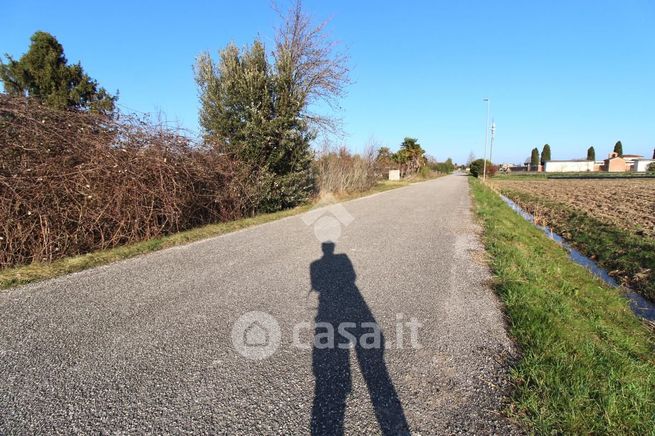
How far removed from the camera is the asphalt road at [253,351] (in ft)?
6.91

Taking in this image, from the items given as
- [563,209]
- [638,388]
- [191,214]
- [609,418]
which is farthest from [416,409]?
[563,209]

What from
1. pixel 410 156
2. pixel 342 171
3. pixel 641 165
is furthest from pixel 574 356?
pixel 641 165

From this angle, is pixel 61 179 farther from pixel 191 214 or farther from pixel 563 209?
pixel 563 209

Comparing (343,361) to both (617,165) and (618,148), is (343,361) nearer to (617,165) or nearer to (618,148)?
(617,165)

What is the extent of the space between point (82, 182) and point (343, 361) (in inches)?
235

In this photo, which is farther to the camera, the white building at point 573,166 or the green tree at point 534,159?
the green tree at point 534,159

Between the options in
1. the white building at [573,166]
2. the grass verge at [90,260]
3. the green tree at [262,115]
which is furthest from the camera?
the white building at [573,166]

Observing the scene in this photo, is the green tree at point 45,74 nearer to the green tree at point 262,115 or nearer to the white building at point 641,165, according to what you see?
the green tree at point 262,115

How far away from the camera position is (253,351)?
2.87 m

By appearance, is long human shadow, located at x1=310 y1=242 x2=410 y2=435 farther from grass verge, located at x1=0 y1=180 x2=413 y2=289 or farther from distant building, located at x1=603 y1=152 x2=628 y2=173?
distant building, located at x1=603 y1=152 x2=628 y2=173

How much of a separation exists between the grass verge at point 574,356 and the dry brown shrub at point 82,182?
23.0 ft

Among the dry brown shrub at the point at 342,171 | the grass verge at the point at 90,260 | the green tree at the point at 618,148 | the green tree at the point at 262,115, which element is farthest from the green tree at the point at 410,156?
the green tree at the point at 618,148

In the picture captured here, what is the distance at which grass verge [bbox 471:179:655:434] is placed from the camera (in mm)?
2123

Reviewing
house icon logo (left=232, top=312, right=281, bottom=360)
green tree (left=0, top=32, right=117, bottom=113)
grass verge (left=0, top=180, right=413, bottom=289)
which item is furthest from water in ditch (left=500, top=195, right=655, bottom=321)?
green tree (left=0, top=32, right=117, bottom=113)
